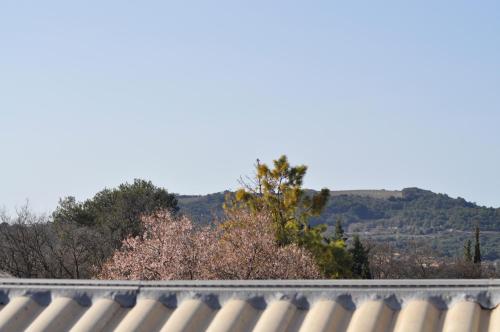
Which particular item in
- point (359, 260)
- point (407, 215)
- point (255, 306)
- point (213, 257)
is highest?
point (407, 215)

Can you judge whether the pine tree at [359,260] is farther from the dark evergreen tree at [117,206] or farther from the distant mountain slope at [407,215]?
the distant mountain slope at [407,215]

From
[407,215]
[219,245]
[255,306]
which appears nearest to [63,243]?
[219,245]

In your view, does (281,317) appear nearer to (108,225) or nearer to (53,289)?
(53,289)

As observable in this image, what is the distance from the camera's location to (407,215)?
475 ft

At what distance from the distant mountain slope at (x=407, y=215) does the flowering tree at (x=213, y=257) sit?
8974cm

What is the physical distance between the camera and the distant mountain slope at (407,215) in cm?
12710

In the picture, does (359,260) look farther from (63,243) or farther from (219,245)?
(219,245)

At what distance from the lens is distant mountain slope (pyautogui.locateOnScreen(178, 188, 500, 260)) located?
127 meters

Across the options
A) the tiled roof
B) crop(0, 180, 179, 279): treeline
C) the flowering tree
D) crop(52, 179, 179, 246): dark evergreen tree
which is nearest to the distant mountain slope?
crop(52, 179, 179, 246): dark evergreen tree

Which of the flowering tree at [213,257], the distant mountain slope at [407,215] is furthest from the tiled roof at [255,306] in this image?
the distant mountain slope at [407,215]

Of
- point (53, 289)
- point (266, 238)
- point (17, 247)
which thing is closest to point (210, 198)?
point (17, 247)

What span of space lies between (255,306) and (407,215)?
454 feet

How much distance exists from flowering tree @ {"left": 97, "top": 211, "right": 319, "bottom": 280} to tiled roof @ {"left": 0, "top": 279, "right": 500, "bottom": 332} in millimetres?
18721

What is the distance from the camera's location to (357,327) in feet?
24.8
